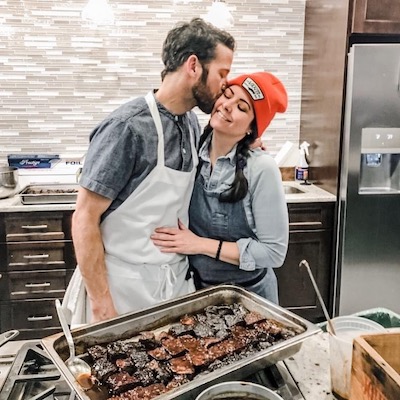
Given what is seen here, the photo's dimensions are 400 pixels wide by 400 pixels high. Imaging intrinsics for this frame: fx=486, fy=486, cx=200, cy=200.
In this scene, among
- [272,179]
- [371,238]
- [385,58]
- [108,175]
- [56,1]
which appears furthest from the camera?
[56,1]

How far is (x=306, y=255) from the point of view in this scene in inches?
123

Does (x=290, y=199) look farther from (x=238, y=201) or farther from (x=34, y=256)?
(x=34, y=256)

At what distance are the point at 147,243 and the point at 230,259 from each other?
0.29 meters

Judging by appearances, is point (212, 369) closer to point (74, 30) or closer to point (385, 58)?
point (385, 58)

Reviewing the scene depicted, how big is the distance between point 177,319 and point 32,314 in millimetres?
1878

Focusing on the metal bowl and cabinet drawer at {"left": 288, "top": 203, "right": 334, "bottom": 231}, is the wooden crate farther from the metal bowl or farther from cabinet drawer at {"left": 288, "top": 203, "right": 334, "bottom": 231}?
cabinet drawer at {"left": 288, "top": 203, "right": 334, "bottom": 231}

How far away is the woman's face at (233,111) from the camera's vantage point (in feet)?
5.31

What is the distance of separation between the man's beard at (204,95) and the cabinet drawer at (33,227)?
1.49 m

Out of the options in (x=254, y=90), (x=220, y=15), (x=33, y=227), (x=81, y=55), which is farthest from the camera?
(x=81, y=55)

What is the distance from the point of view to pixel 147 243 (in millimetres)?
1660

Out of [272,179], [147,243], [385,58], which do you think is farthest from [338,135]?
[147,243]

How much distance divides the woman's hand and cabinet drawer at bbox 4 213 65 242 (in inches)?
54.4

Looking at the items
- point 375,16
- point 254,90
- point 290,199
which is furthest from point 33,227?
point 375,16

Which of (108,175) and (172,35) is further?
(172,35)
